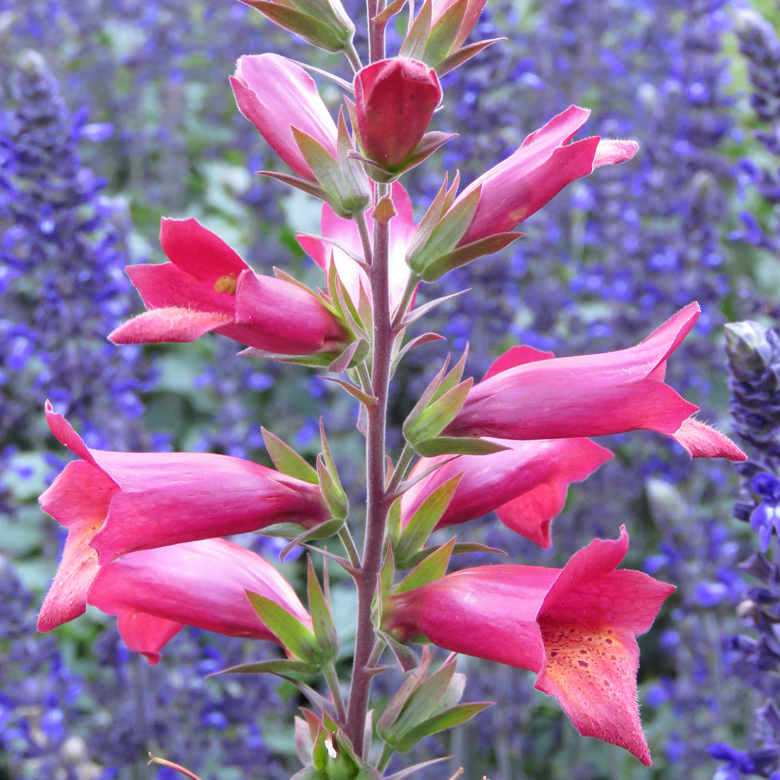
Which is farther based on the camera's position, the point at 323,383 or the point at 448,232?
the point at 323,383

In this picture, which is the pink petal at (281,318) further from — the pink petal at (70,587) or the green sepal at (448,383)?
the pink petal at (70,587)

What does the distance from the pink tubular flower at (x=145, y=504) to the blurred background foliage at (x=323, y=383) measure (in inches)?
62.7

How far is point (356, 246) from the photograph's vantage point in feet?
4.33

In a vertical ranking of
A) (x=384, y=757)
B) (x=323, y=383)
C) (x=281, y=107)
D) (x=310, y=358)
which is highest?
(x=281, y=107)

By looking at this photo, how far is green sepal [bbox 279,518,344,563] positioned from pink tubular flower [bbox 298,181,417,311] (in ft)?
1.10

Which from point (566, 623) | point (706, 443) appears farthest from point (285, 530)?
point (706, 443)

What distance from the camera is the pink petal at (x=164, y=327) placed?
100 centimetres

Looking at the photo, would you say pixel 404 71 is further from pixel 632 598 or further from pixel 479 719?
pixel 479 719

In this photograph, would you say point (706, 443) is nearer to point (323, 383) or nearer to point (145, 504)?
point (145, 504)

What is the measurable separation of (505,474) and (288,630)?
15.1 inches

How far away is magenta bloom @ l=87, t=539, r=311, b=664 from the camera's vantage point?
1269mm

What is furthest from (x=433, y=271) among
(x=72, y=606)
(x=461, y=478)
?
→ (x=72, y=606)

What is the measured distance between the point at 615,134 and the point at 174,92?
8.94 feet

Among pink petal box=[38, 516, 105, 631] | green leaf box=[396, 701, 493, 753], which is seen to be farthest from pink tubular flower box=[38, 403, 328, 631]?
green leaf box=[396, 701, 493, 753]
